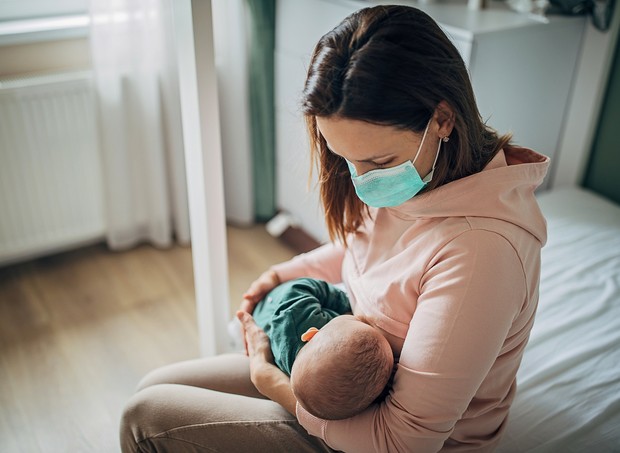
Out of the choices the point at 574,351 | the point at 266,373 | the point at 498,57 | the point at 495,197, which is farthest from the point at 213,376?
the point at 498,57

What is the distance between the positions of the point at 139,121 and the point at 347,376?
61.9 inches

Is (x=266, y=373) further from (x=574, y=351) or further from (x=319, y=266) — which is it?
(x=574, y=351)

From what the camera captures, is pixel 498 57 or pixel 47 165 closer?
pixel 498 57

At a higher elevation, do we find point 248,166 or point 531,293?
point 531,293

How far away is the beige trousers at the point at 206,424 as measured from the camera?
3.68 ft

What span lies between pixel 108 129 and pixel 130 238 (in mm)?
483

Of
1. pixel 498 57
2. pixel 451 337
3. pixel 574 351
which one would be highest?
pixel 498 57

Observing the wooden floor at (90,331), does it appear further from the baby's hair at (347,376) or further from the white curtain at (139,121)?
the baby's hair at (347,376)

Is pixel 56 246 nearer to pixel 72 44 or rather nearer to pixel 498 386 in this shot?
pixel 72 44

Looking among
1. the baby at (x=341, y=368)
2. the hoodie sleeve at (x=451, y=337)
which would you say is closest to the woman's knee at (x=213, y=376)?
the baby at (x=341, y=368)

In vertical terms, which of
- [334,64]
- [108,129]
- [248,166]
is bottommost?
[248,166]

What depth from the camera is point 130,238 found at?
2488 mm

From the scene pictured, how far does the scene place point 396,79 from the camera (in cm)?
91

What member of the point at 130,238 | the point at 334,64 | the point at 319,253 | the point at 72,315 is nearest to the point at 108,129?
the point at 130,238
